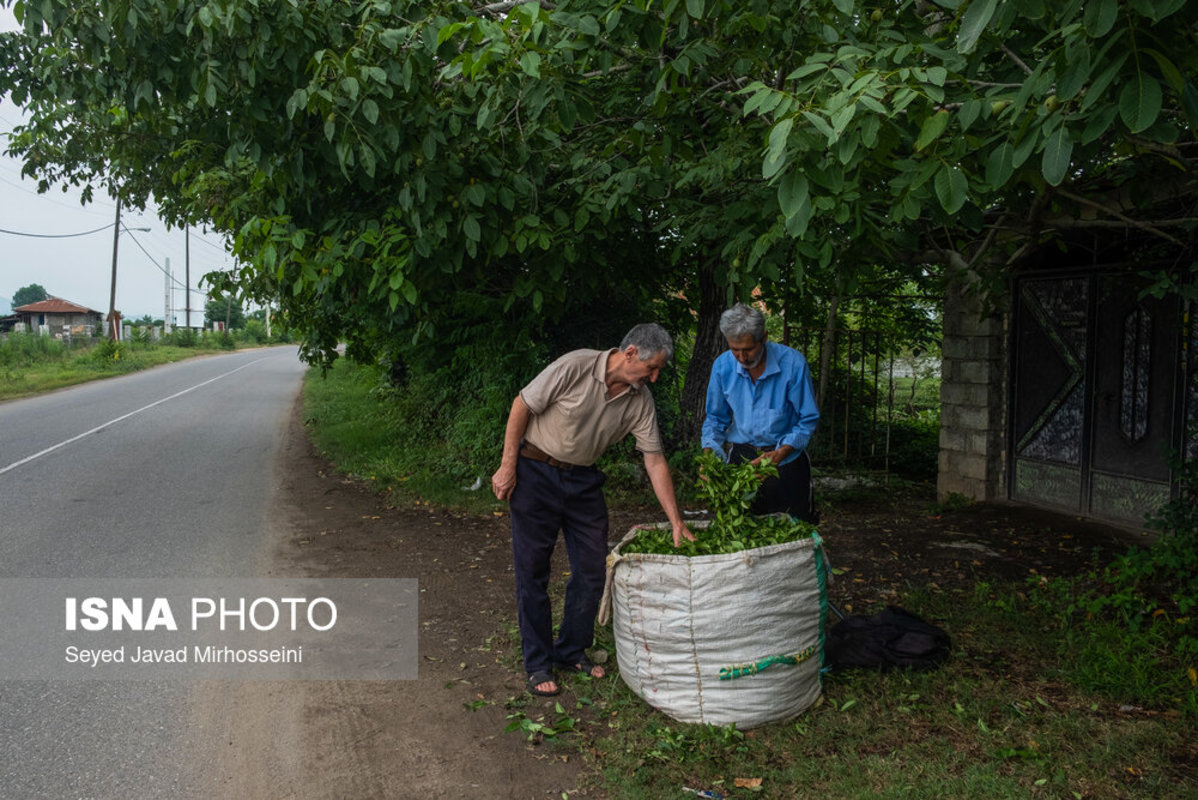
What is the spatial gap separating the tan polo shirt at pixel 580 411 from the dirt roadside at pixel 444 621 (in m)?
1.24

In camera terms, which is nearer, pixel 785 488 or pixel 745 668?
pixel 745 668

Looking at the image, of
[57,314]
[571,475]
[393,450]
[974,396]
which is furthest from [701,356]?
[57,314]

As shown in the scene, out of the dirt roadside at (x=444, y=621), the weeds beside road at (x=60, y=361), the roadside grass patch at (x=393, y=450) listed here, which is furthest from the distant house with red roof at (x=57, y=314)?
the dirt roadside at (x=444, y=621)

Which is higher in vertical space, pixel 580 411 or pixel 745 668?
pixel 580 411

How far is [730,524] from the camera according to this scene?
3963 millimetres

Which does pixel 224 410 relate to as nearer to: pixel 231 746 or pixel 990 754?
pixel 231 746

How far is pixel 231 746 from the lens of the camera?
12.0 ft

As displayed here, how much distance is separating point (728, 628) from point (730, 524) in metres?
0.53

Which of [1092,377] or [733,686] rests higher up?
[1092,377]

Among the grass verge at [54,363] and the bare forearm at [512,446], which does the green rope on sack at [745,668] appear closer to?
the bare forearm at [512,446]

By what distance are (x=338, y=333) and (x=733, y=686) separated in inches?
346

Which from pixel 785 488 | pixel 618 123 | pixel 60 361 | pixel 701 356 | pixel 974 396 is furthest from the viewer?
pixel 60 361

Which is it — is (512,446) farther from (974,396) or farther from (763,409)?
(974,396)

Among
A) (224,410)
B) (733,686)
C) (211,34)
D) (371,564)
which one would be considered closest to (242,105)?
(211,34)
